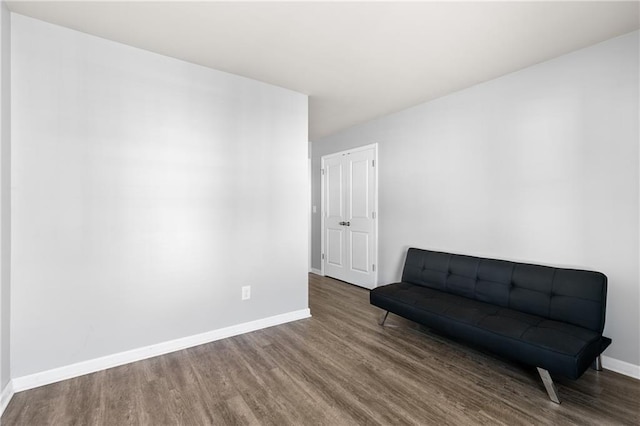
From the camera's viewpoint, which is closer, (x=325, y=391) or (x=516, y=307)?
(x=325, y=391)

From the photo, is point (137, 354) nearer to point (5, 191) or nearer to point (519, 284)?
point (5, 191)

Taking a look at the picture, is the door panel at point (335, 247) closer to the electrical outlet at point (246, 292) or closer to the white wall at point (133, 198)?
the white wall at point (133, 198)

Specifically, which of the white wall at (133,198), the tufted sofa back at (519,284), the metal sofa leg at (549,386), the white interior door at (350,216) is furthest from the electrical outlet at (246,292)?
the metal sofa leg at (549,386)

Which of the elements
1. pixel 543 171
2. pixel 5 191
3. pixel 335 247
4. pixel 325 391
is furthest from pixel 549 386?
pixel 5 191

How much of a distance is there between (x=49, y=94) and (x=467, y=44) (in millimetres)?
2923

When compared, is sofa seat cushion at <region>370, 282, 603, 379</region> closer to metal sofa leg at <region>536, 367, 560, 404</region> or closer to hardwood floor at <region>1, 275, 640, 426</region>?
metal sofa leg at <region>536, 367, 560, 404</region>

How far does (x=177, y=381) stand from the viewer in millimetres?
1968

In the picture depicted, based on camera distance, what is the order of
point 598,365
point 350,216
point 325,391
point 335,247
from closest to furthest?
point 325,391
point 598,365
point 350,216
point 335,247

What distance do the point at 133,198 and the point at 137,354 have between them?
3.88ft

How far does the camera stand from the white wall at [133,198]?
1900 millimetres

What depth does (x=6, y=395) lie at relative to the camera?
1.72 m

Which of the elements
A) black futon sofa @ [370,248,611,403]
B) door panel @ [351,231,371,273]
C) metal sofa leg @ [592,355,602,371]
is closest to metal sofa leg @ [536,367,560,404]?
black futon sofa @ [370,248,611,403]

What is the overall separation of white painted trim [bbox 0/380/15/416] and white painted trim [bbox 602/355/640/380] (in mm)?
3910

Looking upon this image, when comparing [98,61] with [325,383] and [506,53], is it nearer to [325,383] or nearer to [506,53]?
[325,383]
